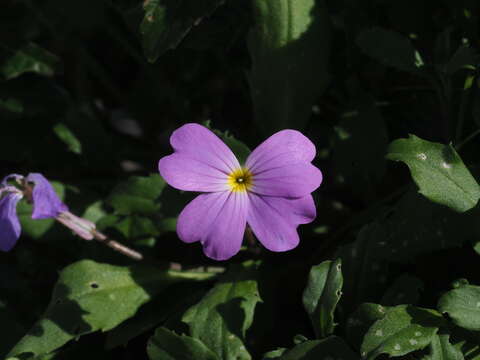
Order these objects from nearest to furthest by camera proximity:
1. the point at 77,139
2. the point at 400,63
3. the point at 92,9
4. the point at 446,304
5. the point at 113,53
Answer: the point at 446,304 < the point at 400,63 < the point at 77,139 < the point at 92,9 < the point at 113,53

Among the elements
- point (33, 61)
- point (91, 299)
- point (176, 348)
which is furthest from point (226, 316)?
point (33, 61)

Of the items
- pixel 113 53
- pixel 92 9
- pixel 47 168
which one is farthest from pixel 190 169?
pixel 113 53

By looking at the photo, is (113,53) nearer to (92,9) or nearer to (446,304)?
(92,9)

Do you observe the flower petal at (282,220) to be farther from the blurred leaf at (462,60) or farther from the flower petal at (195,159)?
the blurred leaf at (462,60)

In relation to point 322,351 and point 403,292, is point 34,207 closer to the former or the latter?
point 322,351

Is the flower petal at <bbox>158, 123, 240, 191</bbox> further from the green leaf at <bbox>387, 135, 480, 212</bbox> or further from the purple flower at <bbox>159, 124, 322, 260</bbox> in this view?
the green leaf at <bbox>387, 135, 480, 212</bbox>

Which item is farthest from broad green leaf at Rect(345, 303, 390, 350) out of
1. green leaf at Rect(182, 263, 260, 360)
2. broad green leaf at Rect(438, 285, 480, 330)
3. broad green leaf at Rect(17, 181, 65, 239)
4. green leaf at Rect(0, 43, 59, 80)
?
green leaf at Rect(0, 43, 59, 80)
